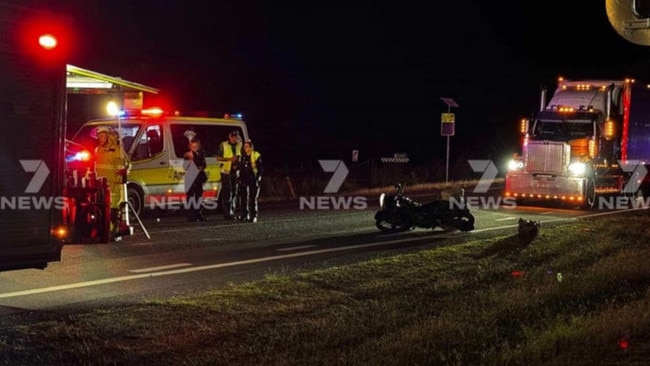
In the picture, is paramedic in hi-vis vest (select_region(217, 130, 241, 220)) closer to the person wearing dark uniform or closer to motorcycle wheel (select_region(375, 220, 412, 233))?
the person wearing dark uniform

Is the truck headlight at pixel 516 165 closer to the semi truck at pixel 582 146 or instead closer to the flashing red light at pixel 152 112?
the semi truck at pixel 582 146

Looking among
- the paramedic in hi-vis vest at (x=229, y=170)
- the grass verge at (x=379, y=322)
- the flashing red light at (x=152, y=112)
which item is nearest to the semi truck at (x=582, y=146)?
the paramedic in hi-vis vest at (x=229, y=170)

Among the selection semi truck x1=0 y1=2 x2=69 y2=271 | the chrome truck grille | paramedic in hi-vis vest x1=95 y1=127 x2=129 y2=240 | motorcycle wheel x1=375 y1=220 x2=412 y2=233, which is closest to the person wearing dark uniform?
paramedic in hi-vis vest x1=95 y1=127 x2=129 y2=240

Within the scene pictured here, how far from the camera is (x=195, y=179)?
16.3 m

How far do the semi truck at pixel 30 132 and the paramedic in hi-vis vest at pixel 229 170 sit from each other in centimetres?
864

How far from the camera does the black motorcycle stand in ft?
48.4

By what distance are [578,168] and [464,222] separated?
680cm

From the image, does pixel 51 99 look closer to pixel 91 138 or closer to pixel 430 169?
pixel 91 138

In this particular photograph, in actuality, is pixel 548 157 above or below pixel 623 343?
above

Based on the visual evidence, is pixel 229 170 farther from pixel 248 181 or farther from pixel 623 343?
pixel 623 343

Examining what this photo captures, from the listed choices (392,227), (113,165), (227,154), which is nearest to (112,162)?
(113,165)

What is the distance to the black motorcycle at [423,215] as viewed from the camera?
14750 mm

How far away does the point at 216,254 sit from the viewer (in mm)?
11867

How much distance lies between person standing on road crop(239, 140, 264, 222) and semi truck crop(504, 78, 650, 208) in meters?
7.98
